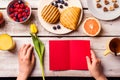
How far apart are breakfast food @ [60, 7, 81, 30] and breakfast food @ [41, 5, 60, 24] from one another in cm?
2

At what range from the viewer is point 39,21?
111 cm

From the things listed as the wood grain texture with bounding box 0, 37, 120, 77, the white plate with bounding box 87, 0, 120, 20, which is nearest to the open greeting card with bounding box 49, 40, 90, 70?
the wood grain texture with bounding box 0, 37, 120, 77

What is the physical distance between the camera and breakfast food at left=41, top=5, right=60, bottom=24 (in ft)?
3.56

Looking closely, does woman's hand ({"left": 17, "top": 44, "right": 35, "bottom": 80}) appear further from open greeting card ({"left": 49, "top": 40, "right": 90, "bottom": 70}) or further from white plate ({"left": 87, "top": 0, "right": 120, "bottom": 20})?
white plate ({"left": 87, "top": 0, "right": 120, "bottom": 20})

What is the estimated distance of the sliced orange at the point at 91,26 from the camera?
109 centimetres

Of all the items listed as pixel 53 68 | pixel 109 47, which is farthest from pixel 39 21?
pixel 109 47

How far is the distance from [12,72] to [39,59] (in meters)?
0.12

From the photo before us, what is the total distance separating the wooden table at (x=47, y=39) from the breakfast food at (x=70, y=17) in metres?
0.04

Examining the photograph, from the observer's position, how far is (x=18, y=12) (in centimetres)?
109

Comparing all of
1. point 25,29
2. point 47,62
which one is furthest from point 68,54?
point 25,29

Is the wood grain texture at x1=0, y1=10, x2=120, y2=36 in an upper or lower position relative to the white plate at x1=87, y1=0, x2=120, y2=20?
lower

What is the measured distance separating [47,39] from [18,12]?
16 centimetres

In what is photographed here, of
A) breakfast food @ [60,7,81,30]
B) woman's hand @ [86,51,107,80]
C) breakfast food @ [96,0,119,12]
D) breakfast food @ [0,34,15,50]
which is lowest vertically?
woman's hand @ [86,51,107,80]

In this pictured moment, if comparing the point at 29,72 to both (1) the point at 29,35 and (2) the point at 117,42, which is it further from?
(2) the point at 117,42
